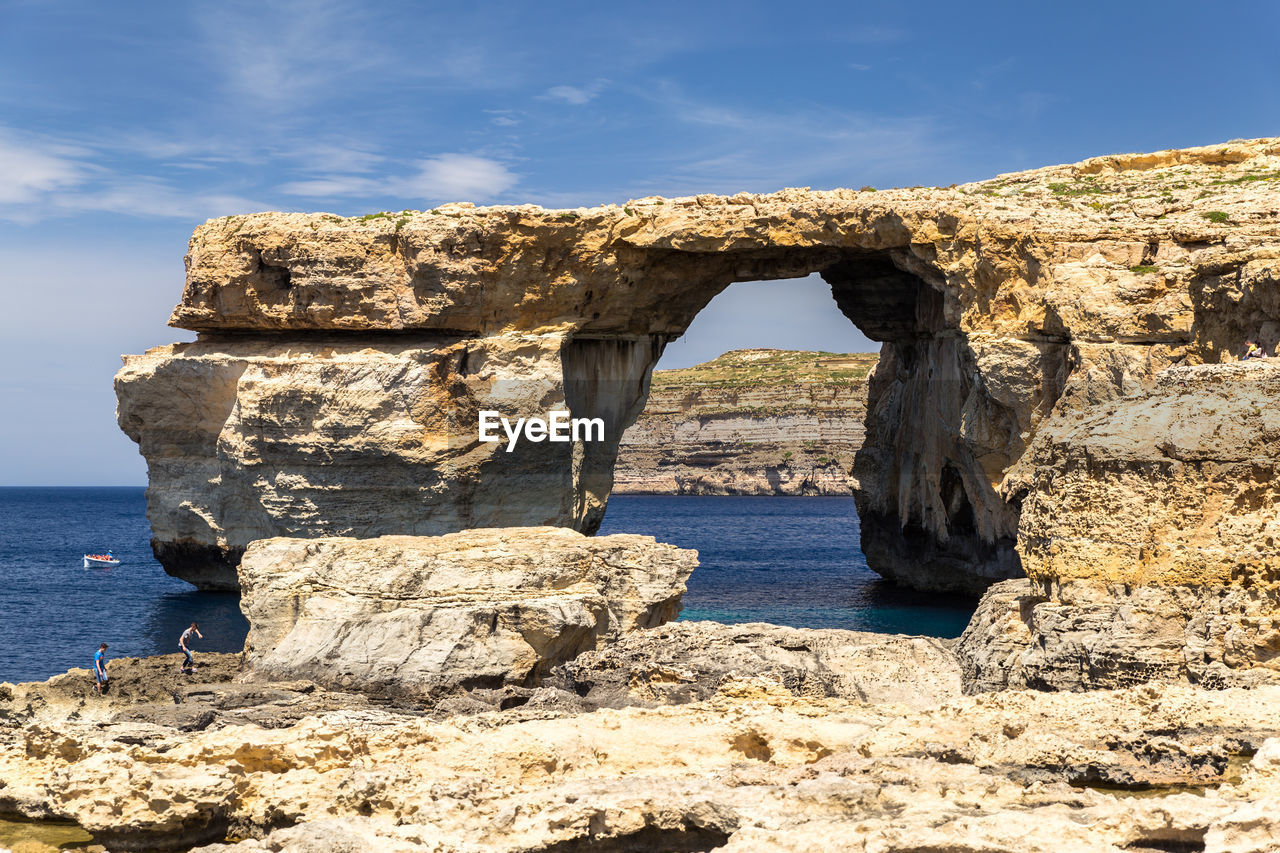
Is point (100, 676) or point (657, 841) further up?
point (657, 841)

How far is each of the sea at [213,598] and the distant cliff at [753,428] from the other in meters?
24.0

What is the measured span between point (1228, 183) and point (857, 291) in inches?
452

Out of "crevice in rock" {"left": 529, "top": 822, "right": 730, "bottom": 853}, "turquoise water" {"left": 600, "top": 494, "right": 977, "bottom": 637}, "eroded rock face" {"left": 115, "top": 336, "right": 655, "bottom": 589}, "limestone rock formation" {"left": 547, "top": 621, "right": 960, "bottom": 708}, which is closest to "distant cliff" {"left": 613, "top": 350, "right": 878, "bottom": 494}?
"turquoise water" {"left": 600, "top": 494, "right": 977, "bottom": 637}

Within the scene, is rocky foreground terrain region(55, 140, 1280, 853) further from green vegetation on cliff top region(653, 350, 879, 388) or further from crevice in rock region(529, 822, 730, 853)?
green vegetation on cliff top region(653, 350, 879, 388)

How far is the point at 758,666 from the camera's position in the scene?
50.7 ft

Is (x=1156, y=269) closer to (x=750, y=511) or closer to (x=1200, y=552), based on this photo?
(x=1200, y=552)

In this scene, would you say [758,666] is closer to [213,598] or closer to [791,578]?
[213,598]

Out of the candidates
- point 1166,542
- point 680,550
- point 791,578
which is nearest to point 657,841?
point 1166,542

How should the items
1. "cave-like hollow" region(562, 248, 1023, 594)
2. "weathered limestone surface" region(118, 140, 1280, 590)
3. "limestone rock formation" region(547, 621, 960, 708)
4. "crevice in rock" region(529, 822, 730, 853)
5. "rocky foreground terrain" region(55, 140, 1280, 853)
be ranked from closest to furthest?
"crevice in rock" region(529, 822, 730, 853) → "rocky foreground terrain" region(55, 140, 1280, 853) → "limestone rock formation" region(547, 621, 960, 708) → "weathered limestone surface" region(118, 140, 1280, 590) → "cave-like hollow" region(562, 248, 1023, 594)

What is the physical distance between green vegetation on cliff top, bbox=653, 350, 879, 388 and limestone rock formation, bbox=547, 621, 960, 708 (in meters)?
79.6

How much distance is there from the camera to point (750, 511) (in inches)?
3637

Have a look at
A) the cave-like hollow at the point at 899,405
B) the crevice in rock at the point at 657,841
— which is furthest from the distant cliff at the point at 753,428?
the crevice in rock at the point at 657,841

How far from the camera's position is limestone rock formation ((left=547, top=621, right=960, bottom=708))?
15.2 metres

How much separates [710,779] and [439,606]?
9362mm
